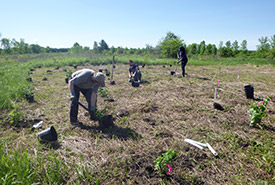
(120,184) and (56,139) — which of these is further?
(56,139)

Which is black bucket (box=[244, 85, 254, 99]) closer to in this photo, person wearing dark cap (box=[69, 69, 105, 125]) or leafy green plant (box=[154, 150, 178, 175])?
leafy green plant (box=[154, 150, 178, 175])

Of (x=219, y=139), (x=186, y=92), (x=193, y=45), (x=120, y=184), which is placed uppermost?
(x=193, y=45)

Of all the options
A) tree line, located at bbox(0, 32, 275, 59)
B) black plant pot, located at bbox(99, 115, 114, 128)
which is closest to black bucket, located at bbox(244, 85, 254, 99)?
black plant pot, located at bbox(99, 115, 114, 128)

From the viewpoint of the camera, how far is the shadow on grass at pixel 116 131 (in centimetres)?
343

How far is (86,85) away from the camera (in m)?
3.98

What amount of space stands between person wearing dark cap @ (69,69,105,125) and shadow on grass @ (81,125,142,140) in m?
0.45

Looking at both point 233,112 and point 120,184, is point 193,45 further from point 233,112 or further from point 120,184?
point 120,184

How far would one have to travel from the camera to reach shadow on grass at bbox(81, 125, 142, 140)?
343cm

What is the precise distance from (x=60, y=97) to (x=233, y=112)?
6.20 meters

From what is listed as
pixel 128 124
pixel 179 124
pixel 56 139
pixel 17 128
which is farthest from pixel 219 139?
pixel 17 128

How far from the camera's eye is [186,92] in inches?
263

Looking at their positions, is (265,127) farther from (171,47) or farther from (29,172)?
(171,47)

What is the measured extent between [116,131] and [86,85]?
4.65 feet

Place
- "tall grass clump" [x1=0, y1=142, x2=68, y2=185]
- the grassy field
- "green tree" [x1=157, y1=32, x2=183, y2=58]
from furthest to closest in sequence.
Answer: "green tree" [x1=157, y1=32, x2=183, y2=58] → the grassy field → "tall grass clump" [x1=0, y1=142, x2=68, y2=185]
